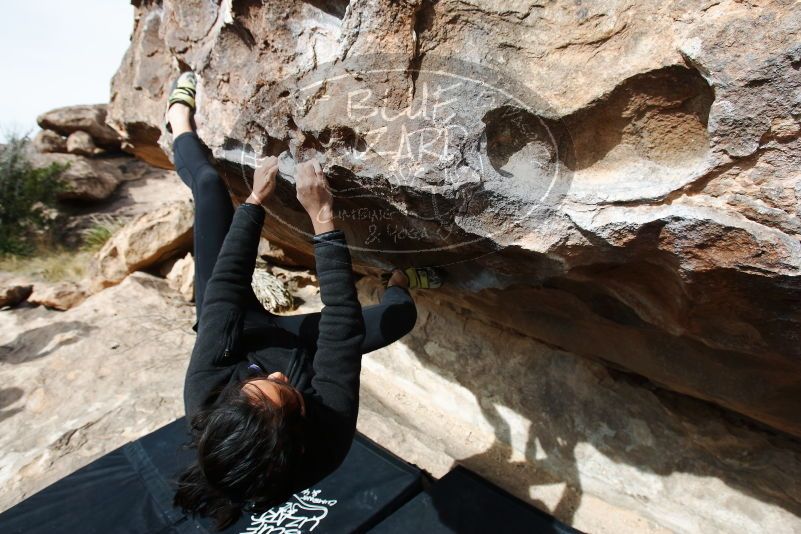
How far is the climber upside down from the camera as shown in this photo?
1.03 meters

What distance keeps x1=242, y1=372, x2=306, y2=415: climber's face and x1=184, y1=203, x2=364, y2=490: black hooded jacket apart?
5cm

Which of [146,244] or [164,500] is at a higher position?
[146,244]

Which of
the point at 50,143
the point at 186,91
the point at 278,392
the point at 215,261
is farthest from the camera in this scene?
the point at 50,143

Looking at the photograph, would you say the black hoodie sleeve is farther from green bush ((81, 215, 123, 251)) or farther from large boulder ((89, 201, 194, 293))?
green bush ((81, 215, 123, 251))

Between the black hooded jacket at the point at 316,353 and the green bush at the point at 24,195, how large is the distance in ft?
19.1

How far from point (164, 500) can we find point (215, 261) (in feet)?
3.93

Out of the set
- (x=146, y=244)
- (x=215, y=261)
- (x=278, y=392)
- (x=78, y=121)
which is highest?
(x=215, y=261)

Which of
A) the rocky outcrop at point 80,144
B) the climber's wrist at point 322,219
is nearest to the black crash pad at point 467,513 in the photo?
the climber's wrist at point 322,219

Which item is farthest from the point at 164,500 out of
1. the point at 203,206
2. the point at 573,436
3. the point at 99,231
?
the point at 99,231

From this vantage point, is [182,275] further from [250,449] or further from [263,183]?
[250,449]

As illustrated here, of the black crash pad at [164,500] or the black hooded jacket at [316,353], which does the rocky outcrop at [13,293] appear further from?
the black hooded jacket at [316,353]

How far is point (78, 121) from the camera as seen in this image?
295 inches

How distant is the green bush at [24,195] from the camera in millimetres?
6066

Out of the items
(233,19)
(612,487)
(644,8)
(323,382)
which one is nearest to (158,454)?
(323,382)
